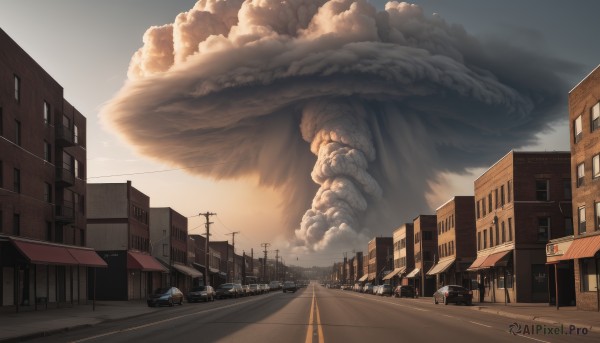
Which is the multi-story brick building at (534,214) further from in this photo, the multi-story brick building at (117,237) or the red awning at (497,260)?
the multi-story brick building at (117,237)

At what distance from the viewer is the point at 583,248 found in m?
41.4

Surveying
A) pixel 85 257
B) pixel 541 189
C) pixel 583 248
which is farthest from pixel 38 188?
pixel 541 189

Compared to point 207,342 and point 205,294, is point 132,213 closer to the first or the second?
point 205,294

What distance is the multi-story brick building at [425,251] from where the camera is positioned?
100037 mm

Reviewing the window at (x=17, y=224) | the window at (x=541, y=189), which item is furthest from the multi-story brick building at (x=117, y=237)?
the window at (x=541, y=189)

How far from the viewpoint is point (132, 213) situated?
7381 cm

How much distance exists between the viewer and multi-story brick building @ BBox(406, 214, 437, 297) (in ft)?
328

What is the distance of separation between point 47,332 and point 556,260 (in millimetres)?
32099

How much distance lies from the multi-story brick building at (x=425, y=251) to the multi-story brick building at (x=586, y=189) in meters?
54.8

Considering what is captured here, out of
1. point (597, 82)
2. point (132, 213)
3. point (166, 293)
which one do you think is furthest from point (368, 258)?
point (597, 82)

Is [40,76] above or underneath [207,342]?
above

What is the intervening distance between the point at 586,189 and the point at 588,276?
5.16 metres

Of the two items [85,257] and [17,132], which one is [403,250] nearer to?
[85,257]

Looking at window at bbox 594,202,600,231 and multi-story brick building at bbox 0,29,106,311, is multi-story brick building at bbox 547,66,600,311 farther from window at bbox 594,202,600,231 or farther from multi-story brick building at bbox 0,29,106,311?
multi-story brick building at bbox 0,29,106,311
